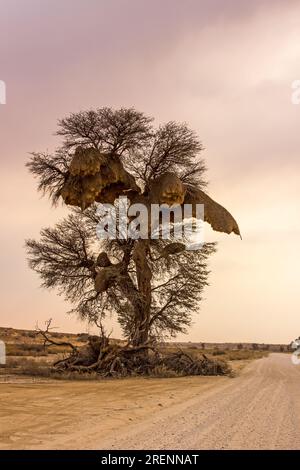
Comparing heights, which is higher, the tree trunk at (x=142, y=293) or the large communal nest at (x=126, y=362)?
the tree trunk at (x=142, y=293)

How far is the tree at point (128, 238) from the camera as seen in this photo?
21.6m

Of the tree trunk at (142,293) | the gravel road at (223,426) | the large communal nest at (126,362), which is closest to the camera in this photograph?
the gravel road at (223,426)

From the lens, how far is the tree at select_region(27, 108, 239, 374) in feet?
71.0

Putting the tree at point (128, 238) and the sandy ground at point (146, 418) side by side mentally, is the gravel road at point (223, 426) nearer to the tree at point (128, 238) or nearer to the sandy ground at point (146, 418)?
the sandy ground at point (146, 418)

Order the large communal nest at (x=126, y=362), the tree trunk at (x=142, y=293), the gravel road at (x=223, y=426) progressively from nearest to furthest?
the gravel road at (x=223, y=426), the large communal nest at (x=126, y=362), the tree trunk at (x=142, y=293)

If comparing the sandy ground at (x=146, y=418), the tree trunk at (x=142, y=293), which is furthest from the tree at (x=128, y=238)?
the sandy ground at (x=146, y=418)

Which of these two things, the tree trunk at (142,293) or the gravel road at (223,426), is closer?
the gravel road at (223,426)

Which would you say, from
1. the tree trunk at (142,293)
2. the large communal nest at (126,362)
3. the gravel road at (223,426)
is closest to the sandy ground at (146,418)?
the gravel road at (223,426)

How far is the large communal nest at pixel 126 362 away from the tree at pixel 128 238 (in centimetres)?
80

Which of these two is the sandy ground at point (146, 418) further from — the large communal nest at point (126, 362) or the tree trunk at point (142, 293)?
the tree trunk at point (142, 293)

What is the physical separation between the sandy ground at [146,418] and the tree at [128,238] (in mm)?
7714

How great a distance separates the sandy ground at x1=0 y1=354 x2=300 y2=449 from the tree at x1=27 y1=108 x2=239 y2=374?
771cm
